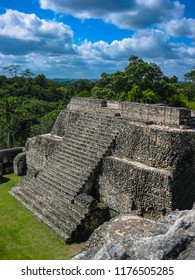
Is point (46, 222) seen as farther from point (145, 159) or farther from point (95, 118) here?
point (95, 118)

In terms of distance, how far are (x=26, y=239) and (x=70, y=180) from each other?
2.45 m

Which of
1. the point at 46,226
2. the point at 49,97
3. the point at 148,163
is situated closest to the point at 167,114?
the point at 148,163

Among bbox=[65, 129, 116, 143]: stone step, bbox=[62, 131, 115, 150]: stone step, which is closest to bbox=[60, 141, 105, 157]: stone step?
bbox=[62, 131, 115, 150]: stone step

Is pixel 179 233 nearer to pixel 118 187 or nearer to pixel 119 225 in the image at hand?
pixel 119 225

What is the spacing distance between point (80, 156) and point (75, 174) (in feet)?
2.52

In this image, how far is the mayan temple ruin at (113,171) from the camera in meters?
9.27

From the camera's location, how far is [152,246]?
4574mm

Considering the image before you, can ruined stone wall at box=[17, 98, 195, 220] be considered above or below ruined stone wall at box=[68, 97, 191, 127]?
below

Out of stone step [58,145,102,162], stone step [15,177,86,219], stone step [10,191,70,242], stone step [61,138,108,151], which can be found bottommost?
stone step [10,191,70,242]

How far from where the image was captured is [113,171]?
34.2ft

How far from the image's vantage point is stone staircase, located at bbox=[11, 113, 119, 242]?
994 cm

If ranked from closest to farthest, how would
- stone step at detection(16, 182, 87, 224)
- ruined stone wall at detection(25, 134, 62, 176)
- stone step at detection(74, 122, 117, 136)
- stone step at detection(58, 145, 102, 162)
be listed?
stone step at detection(16, 182, 87, 224) → stone step at detection(58, 145, 102, 162) → stone step at detection(74, 122, 117, 136) → ruined stone wall at detection(25, 134, 62, 176)

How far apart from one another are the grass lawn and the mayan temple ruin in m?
0.26

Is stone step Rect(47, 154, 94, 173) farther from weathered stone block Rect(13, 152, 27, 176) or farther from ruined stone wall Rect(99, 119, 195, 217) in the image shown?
weathered stone block Rect(13, 152, 27, 176)
